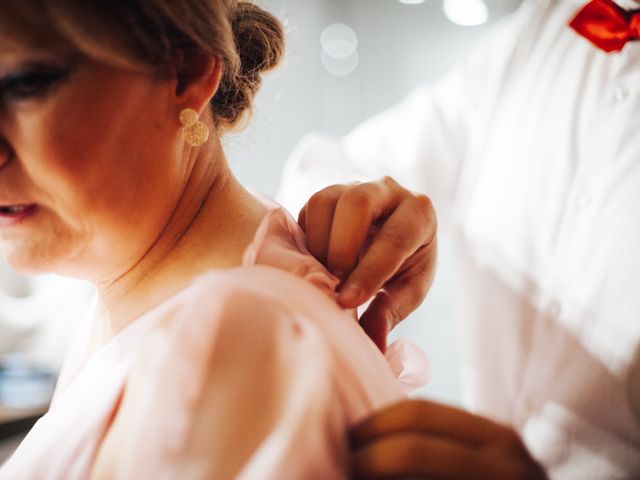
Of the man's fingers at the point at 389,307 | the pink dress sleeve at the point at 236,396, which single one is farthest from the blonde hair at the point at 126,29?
the man's fingers at the point at 389,307

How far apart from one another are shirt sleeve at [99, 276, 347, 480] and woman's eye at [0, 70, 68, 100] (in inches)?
11.0

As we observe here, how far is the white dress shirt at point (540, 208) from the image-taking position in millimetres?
1066

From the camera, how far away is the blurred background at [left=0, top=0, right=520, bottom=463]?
2279 mm

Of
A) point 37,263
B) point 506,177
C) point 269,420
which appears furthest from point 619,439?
point 37,263

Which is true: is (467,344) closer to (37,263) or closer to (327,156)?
(327,156)

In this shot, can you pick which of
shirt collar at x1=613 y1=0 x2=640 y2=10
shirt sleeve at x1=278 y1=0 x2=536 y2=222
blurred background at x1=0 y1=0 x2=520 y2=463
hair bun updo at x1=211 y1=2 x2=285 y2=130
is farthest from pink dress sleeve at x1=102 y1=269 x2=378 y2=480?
blurred background at x1=0 y1=0 x2=520 y2=463

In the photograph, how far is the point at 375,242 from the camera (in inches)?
27.2

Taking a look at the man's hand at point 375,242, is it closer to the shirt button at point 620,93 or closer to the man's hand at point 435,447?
the man's hand at point 435,447

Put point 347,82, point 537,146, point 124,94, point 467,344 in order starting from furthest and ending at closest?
point 347,82 → point 467,344 → point 537,146 → point 124,94

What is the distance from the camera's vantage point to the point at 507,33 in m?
1.51

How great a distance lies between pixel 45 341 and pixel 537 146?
2066 millimetres

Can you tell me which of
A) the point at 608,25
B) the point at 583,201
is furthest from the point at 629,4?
the point at 583,201

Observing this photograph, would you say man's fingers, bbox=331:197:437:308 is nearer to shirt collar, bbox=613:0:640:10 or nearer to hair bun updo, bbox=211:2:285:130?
hair bun updo, bbox=211:2:285:130

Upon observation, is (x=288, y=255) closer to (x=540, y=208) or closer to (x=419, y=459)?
(x=419, y=459)
